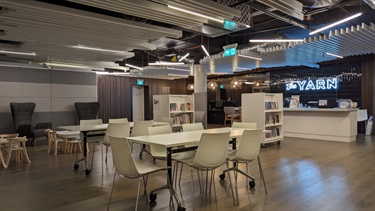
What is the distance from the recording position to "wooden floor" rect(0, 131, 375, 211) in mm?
3348

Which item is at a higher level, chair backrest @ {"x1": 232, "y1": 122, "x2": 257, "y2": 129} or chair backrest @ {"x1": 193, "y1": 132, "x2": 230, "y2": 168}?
chair backrest @ {"x1": 232, "y1": 122, "x2": 257, "y2": 129}

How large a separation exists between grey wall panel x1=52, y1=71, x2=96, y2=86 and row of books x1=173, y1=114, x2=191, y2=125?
5.21 meters

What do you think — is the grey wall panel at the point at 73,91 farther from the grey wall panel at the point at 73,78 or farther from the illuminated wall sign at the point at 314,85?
the illuminated wall sign at the point at 314,85

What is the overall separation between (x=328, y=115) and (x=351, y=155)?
2611 mm

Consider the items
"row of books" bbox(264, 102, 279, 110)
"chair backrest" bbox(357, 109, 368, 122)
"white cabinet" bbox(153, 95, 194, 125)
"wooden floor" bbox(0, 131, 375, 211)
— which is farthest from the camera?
"chair backrest" bbox(357, 109, 368, 122)

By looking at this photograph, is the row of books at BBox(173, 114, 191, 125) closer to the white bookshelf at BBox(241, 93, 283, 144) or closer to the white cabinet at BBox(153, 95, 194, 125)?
the white cabinet at BBox(153, 95, 194, 125)

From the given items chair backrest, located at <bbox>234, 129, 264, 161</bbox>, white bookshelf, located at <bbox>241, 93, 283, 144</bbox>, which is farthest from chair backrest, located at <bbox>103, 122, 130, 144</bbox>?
white bookshelf, located at <bbox>241, 93, 283, 144</bbox>

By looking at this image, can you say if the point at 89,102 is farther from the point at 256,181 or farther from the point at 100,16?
the point at 256,181

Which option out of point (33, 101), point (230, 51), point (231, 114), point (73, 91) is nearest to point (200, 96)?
point (230, 51)

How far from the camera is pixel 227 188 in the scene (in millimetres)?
3971

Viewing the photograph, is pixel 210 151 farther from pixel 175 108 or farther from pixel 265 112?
pixel 175 108

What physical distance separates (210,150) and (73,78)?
9469 mm

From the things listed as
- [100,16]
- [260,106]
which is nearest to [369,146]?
[260,106]

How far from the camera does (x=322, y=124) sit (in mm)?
8727
